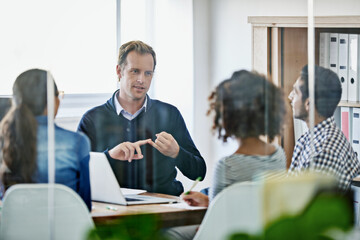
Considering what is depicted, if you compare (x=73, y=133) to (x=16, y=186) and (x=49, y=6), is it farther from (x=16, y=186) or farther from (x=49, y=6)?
(x=49, y=6)

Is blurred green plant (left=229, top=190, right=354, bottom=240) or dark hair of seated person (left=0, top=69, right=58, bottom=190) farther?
dark hair of seated person (left=0, top=69, right=58, bottom=190)

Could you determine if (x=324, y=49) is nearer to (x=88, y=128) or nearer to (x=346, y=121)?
(x=346, y=121)

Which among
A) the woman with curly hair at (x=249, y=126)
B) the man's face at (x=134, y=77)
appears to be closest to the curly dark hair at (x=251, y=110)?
the woman with curly hair at (x=249, y=126)

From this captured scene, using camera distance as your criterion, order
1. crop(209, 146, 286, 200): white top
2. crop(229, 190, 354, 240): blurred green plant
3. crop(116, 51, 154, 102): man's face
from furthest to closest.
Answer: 1. crop(116, 51, 154, 102): man's face
2. crop(209, 146, 286, 200): white top
3. crop(229, 190, 354, 240): blurred green plant

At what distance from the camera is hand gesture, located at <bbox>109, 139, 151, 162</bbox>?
2227 millimetres

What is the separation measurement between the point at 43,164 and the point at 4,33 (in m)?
0.55

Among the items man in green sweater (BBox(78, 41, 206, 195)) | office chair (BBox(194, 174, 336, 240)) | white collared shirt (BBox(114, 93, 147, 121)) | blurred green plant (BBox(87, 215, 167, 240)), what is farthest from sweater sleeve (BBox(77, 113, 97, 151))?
blurred green plant (BBox(87, 215, 167, 240))

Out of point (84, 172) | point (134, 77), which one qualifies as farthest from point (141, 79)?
point (84, 172)

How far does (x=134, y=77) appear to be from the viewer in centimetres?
223

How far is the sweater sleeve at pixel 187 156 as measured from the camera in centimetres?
221

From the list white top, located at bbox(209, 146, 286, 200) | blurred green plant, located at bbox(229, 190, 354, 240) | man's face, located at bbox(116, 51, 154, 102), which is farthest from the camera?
man's face, located at bbox(116, 51, 154, 102)

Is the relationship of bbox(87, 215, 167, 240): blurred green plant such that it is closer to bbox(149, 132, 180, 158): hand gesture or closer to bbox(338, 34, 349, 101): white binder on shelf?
bbox(149, 132, 180, 158): hand gesture

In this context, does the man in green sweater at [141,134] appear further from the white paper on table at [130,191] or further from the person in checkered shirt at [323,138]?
the person in checkered shirt at [323,138]

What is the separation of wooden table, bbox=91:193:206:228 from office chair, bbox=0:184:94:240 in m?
0.05
